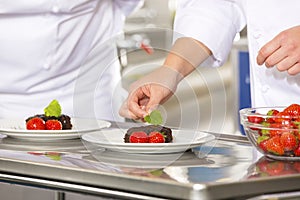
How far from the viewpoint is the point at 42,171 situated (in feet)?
4.04

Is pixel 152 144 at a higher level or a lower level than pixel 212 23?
lower

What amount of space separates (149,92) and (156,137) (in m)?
0.27

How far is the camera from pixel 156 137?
53.8 inches

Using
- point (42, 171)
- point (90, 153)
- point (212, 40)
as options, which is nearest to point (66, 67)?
point (212, 40)

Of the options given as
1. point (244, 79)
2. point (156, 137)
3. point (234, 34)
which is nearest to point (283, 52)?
point (156, 137)

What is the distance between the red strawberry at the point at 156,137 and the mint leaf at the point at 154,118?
0.25 ft

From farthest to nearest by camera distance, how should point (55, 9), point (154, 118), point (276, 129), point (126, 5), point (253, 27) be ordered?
point (126, 5) → point (55, 9) → point (253, 27) → point (154, 118) → point (276, 129)

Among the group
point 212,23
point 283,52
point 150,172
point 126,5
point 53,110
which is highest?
point 126,5

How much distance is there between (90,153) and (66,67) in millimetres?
958

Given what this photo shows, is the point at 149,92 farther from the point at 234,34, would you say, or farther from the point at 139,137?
the point at 234,34

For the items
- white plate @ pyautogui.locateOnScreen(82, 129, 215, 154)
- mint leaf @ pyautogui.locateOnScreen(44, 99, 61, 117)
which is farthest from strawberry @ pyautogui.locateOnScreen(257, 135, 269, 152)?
mint leaf @ pyautogui.locateOnScreen(44, 99, 61, 117)

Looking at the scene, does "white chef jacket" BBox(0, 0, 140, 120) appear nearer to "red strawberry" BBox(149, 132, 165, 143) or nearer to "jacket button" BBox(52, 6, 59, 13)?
"jacket button" BBox(52, 6, 59, 13)

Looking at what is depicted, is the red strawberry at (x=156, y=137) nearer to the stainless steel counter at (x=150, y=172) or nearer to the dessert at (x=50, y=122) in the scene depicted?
the stainless steel counter at (x=150, y=172)

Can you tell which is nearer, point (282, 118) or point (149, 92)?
point (282, 118)
